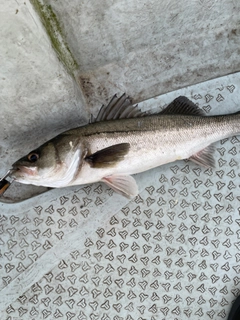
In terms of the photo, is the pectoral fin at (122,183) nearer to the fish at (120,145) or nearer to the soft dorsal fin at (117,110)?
the fish at (120,145)

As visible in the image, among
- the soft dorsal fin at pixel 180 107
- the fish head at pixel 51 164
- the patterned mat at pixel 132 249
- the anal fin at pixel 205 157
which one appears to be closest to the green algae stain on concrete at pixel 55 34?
the fish head at pixel 51 164

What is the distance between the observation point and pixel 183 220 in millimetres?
2062

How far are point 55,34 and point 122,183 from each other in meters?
0.97

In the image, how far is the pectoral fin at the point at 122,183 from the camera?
1825 millimetres

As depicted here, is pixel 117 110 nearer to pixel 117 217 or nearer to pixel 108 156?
pixel 108 156

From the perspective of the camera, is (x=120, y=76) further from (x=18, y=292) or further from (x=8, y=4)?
(x=18, y=292)

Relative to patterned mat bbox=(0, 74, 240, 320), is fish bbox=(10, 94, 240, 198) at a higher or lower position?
higher

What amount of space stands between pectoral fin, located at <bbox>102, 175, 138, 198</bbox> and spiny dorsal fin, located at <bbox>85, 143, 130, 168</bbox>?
0.40ft

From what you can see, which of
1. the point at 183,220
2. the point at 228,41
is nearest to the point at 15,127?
the point at 183,220

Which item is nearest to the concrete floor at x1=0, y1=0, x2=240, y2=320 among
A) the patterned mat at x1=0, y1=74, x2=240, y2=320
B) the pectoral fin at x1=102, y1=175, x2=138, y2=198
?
the patterned mat at x1=0, y1=74, x2=240, y2=320

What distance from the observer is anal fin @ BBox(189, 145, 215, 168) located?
197 centimetres

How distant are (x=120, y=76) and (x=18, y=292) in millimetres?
1486

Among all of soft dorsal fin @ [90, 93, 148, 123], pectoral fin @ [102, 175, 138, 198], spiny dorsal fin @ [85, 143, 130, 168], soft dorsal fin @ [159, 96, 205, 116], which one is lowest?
pectoral fin @ [102, 175, 138, 198]

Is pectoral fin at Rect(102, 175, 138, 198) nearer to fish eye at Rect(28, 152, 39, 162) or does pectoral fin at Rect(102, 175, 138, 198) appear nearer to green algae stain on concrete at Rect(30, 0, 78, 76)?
fish eye at Rect(28, 152, 39, 162)
